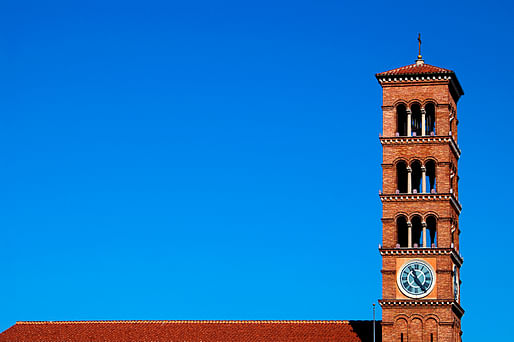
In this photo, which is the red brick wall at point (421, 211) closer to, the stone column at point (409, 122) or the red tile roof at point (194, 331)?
the stone column at point (409, 122)

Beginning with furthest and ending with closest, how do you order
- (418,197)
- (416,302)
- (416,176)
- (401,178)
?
1. (401,178)
2. (416,176)
3. (418,197)
4. (416,302)

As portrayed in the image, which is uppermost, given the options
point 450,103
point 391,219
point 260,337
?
point 450,103

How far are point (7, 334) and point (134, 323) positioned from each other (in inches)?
379

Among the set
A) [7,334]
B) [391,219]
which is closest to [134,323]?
[7,334]

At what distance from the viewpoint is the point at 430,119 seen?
100062mm

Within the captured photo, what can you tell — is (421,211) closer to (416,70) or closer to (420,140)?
(420,140)

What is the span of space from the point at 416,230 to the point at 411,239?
144 centimetres

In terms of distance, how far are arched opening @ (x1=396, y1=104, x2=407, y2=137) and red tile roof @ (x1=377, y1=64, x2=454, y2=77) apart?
2.27 meters

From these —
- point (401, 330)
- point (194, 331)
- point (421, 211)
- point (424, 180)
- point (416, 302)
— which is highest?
point (424, 180)

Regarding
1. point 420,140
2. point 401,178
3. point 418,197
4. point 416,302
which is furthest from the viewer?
point 401,178

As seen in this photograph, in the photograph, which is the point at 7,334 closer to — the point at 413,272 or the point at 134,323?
Result: the point at 134,323

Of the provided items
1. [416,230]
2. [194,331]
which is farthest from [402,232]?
[194,331]

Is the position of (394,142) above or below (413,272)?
above

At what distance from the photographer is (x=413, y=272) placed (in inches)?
3770
